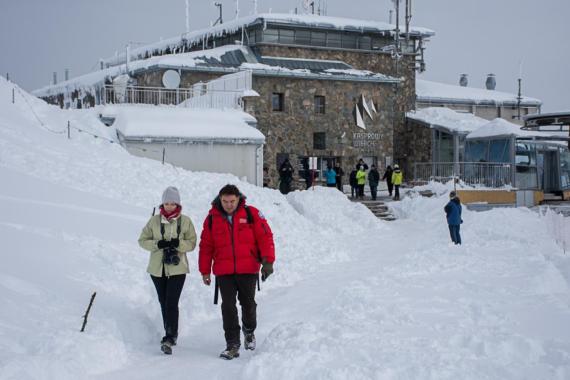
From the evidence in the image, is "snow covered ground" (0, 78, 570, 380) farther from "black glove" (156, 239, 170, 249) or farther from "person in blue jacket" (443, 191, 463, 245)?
"black glove" (156, 239, 170, 249)

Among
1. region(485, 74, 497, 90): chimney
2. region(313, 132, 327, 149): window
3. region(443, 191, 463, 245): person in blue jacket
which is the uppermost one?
region(485, 74, 497, 90): chimney

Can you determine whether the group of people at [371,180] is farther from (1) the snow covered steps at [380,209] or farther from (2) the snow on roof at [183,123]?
(2) the snow on roof at [183,123]

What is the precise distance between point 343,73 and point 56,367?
1192 inches

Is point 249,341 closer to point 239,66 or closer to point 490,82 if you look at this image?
point 239,66

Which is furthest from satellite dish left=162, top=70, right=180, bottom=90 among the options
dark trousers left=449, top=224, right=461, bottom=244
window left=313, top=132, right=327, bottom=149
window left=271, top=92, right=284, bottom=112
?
dark trousers left=449, top=224, right=461, bottom=244

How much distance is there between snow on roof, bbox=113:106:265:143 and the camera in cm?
2353

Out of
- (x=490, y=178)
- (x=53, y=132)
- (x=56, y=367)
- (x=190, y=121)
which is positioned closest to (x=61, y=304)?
(x=56, y=367)

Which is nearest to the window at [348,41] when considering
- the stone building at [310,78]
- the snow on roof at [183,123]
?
the stone building at [310,78]

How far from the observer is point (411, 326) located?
8.09m

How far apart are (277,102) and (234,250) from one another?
27.2m

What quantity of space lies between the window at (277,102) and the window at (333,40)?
19.3 ft

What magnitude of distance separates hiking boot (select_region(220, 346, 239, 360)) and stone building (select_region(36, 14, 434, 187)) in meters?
24.8

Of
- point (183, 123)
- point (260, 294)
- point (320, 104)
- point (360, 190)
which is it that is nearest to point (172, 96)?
point (183, 123)

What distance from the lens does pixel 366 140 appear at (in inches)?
1411
